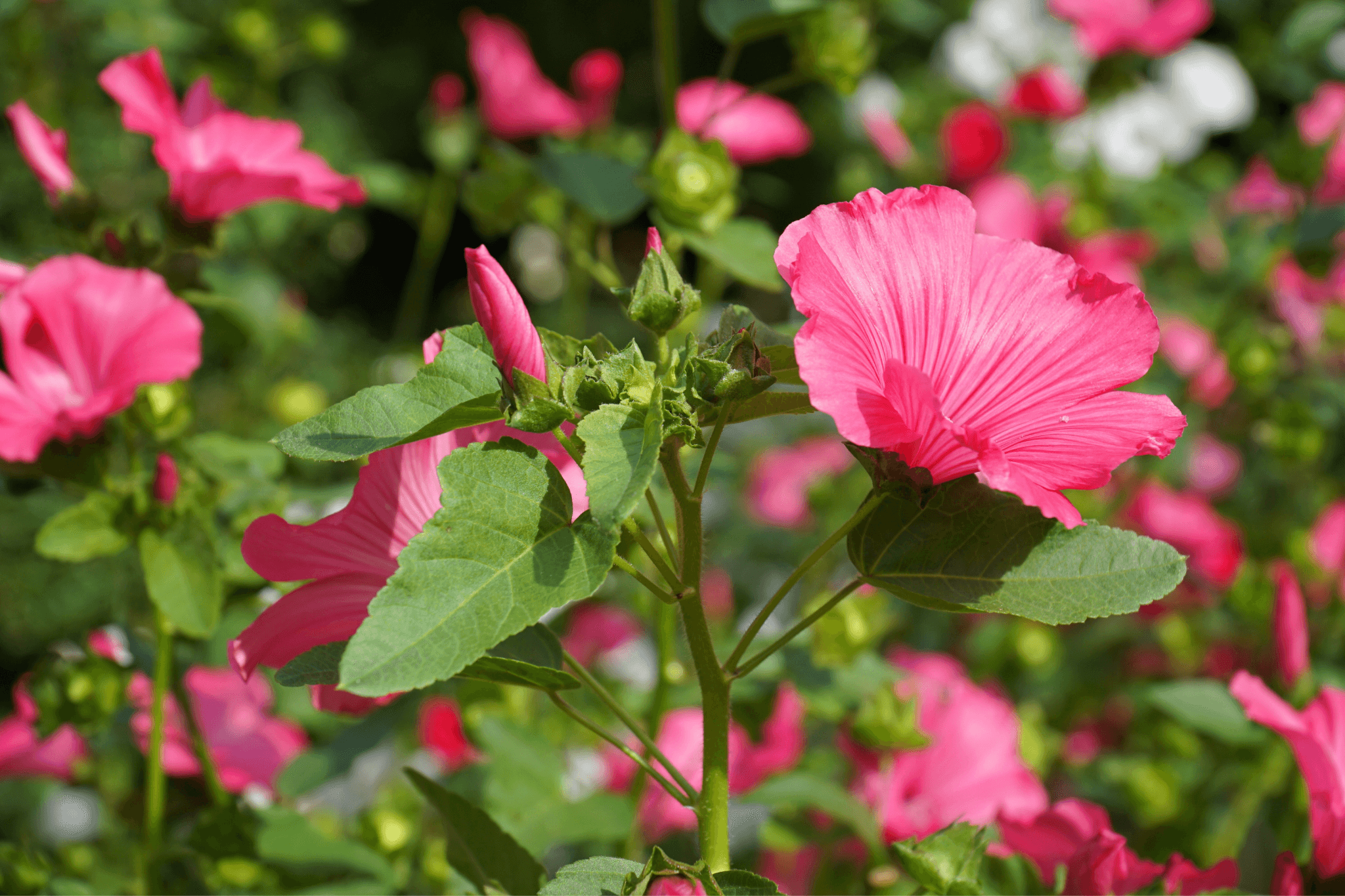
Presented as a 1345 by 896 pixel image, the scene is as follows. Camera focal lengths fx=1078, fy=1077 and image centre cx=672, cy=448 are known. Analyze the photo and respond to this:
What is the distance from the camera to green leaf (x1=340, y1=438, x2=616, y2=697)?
329 mm

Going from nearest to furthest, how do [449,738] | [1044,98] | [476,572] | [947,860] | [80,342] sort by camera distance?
[476,572]
[947,860]
[80,342]
[449,738]
[1044,98]

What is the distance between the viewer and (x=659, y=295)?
41 centimetres

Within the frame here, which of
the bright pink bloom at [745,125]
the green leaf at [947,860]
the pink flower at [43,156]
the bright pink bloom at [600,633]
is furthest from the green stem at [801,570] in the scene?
the bright pink bloom at [600,633]

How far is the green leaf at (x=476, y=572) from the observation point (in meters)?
0.33

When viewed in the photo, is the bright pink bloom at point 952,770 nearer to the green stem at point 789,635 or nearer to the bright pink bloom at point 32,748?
the green stem at point 789,635

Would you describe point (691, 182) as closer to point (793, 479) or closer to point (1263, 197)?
point (793, 479)

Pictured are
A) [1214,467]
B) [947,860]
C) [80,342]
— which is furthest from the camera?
[1214,467]

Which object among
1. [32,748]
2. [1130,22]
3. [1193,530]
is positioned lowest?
[32,748]

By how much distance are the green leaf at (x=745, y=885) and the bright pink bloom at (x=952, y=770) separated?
41 cm

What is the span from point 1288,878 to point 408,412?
0.49m

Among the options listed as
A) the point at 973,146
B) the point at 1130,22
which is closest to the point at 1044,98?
the point at 973,146

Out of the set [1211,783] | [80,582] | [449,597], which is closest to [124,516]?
[449,597]

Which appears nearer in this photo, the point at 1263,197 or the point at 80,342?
the point at 80,342

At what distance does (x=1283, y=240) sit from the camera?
128 centimetres
